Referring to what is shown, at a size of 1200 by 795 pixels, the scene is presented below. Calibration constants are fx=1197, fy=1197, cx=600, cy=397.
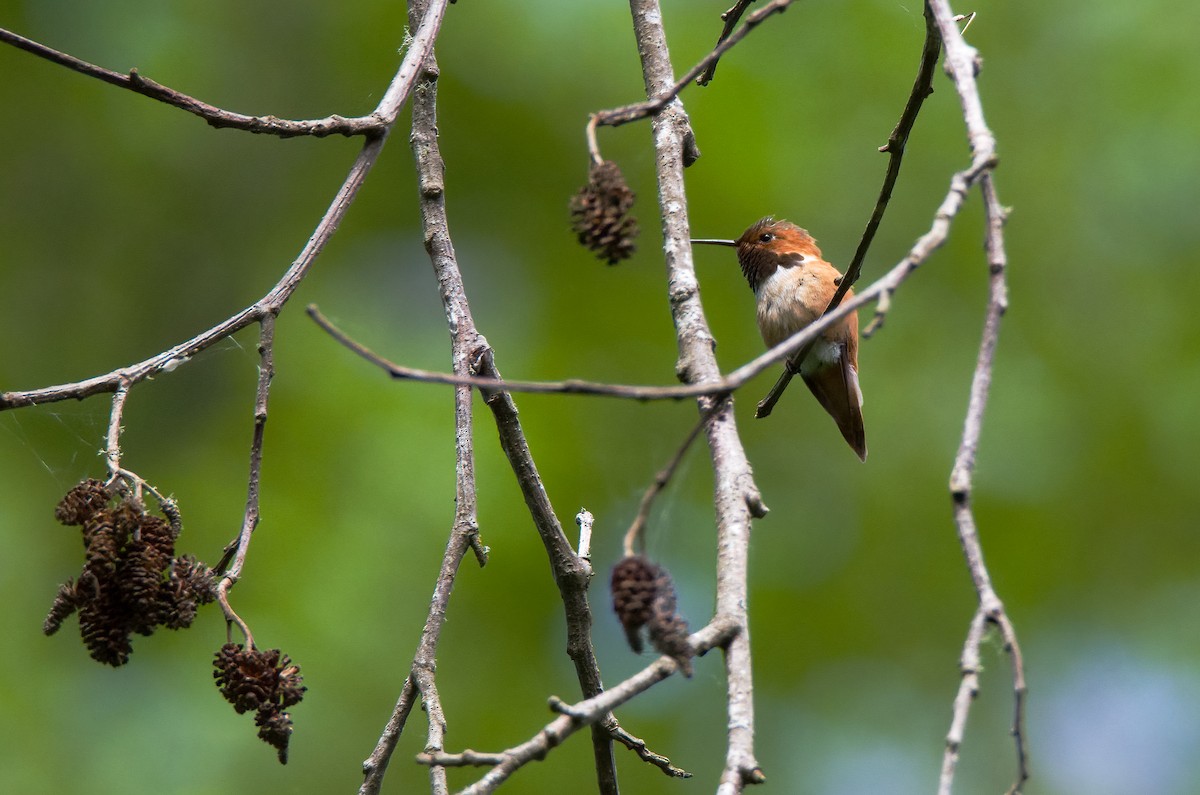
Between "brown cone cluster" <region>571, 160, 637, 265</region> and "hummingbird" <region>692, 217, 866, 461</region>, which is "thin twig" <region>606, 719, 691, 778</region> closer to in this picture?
"brown cone cluster" <region>571, 160, 637, 265</region>

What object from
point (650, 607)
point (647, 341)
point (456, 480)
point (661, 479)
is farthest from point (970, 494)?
point (647, 341)

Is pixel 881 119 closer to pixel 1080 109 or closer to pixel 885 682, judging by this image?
pixel 1080 109

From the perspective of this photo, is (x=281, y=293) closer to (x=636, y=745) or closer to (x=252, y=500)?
(x=252, y=500)

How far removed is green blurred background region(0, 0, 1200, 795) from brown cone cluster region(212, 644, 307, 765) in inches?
179

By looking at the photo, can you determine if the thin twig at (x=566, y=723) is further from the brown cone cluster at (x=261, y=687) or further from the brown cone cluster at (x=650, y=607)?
the brown cone cluster at (x=261, y=687)

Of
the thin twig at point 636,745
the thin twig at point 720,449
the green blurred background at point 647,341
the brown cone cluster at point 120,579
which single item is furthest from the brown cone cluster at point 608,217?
the green blurred background at point 647,341

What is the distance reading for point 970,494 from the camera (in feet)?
3.99

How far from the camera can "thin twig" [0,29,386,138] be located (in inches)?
68.6

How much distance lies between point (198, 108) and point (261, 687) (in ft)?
2.98

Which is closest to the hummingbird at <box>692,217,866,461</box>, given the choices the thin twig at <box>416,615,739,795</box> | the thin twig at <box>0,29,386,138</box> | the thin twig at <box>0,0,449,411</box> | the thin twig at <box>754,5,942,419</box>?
the thin twig at <box>754,5,942,419</box>

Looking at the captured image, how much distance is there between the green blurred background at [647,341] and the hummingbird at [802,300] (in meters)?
2.02

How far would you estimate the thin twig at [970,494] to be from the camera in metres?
1.19

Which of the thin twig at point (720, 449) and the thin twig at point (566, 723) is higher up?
the thin twig at point (720, 449)

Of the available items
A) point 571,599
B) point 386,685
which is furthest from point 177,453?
point 571,599
